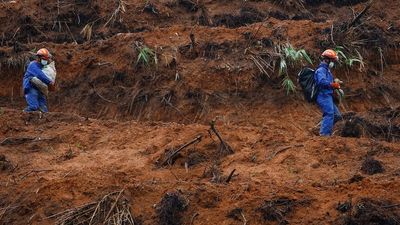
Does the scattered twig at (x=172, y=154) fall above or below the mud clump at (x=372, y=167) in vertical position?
below

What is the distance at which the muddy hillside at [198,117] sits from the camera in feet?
27.0

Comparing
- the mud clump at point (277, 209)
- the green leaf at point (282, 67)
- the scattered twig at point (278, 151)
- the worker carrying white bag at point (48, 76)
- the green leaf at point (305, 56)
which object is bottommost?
the worker carrying white bag at point (48, 76)

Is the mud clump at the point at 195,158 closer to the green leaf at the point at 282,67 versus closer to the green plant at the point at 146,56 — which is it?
the green leaf at the point at 282,67

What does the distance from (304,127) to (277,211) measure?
4.78 metres

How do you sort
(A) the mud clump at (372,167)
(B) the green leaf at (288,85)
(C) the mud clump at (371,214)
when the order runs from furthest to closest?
(B) the green leaf at (288,85), (A) the mud clump at (372,167), (C) the mud clump at (371,214)

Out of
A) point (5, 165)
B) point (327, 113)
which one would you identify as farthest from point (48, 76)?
point (327, 113)

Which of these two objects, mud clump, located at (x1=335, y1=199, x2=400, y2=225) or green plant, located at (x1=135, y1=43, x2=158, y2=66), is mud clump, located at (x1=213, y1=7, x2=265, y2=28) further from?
mud clump, located at (x1=335, y1=199, x2=400, y2=225)

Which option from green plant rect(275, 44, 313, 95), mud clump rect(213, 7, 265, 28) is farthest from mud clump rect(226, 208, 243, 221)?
mud clump rect(213, 7, 265, 28)

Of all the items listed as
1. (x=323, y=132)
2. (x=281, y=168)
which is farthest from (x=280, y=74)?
(x=281, y=168)

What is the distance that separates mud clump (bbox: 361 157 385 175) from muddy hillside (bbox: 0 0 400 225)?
0.02 m

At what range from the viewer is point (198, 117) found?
1286cm

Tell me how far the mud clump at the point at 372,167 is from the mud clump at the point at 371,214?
1207 millimetres

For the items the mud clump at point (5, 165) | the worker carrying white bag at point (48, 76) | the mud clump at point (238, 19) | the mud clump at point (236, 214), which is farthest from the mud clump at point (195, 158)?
the mud clump at point (238, 19)

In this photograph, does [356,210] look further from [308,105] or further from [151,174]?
[308,105]
